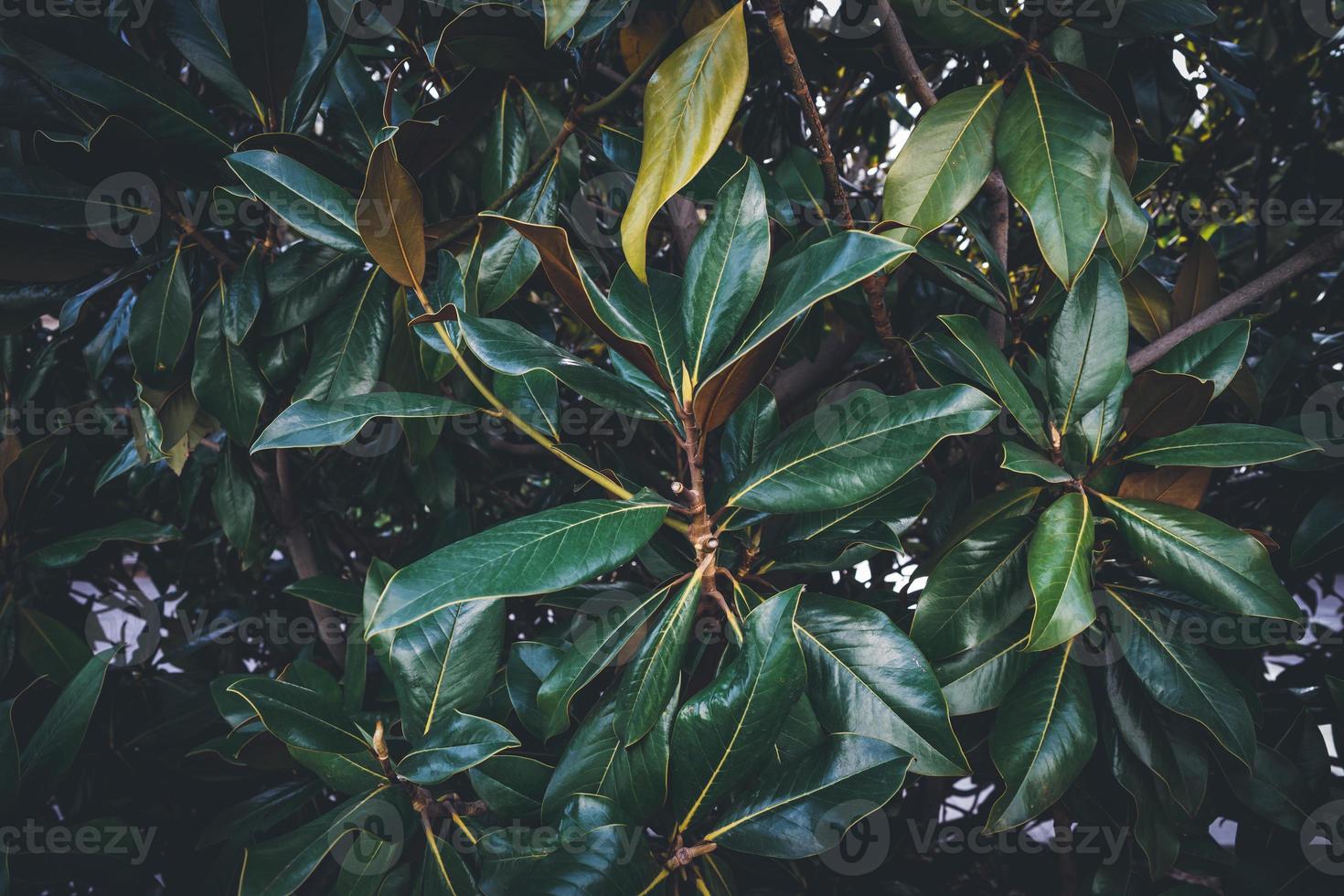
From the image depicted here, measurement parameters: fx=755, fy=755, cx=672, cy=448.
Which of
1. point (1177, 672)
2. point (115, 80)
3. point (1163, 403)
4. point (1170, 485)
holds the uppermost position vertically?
point (115, 80)

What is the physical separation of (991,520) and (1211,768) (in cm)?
49

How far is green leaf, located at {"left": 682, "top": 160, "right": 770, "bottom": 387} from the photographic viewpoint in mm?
629

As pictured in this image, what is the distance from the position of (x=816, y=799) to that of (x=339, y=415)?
0.52 metres

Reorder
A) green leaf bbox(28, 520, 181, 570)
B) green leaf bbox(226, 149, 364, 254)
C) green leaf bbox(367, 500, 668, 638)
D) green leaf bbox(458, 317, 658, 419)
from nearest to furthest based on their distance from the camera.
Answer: green leaf bbox(367, 500, 668, 638), green leaf bbox(458, 317, 658, 419), green leaf bbox(226, 149, 364, 254), green leaf bbox(28, 520, 181, 570)

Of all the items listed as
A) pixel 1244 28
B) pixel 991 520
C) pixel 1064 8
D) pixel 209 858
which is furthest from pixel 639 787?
pixel 1244 28

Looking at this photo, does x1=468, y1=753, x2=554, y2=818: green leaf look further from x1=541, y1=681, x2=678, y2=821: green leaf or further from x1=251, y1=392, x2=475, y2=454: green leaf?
x1=251, y1=392, x2=475, y2=454: green leaf

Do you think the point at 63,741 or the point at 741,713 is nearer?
the point at 741,713

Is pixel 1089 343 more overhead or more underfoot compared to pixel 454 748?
more overhead

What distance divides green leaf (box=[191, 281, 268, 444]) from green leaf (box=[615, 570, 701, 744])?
0.64 m

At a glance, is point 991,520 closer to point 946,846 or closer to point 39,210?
point 946,846

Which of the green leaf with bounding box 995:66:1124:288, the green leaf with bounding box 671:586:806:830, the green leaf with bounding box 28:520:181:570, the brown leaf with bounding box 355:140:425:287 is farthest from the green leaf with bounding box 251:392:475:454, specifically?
the green leaf with bounding box 28:520:181:570

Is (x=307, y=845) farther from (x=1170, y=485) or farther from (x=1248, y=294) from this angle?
(x=1248, y=294)

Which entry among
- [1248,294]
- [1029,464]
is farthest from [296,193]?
[1248,294]

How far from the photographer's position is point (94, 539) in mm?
1159
